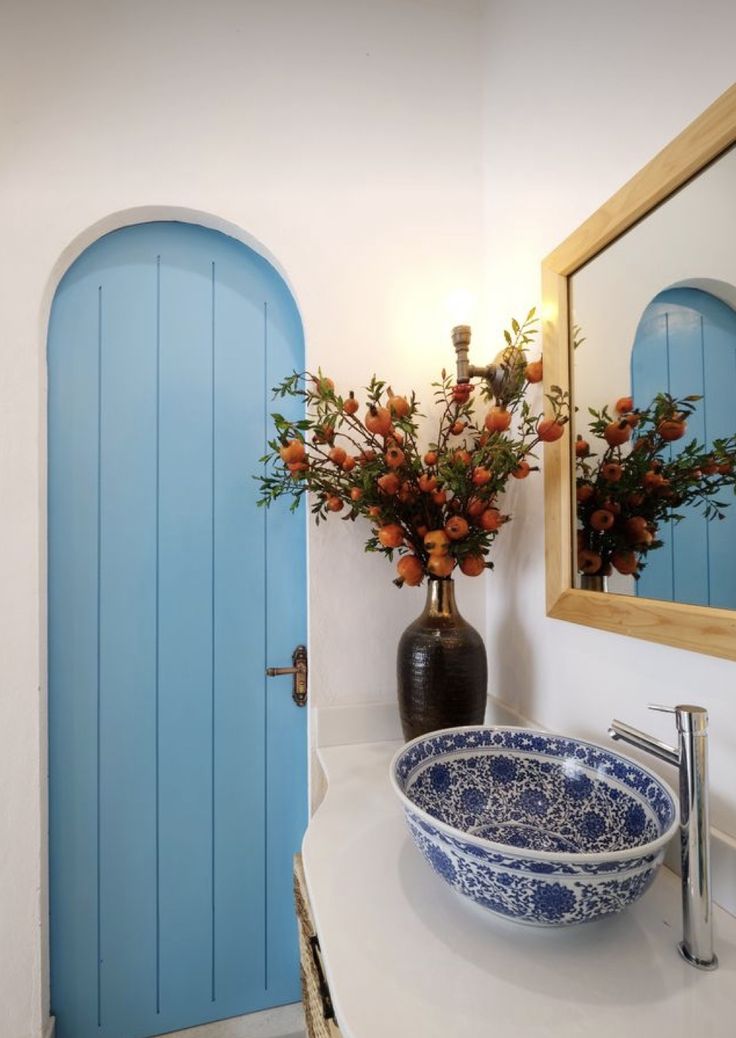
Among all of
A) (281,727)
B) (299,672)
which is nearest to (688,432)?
(299,672)

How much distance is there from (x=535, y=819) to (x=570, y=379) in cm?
77

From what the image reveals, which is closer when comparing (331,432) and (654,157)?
(654,157)

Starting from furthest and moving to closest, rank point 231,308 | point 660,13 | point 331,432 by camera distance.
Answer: point 231,308 < point 331,432 < point 660,13

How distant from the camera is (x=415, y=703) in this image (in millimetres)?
1007

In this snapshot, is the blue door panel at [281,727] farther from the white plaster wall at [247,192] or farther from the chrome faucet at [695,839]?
the chrome faucet at [695,839]

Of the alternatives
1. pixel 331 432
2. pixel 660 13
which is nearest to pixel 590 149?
pixel 660 13

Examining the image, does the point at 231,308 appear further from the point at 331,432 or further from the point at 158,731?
the point at 158,731

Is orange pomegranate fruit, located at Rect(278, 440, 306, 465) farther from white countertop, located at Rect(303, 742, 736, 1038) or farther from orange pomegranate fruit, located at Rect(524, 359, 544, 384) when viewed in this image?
white countertop, located at Rect(303, 742, 736, 1038)

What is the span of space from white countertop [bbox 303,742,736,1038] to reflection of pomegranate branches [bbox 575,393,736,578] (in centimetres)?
48

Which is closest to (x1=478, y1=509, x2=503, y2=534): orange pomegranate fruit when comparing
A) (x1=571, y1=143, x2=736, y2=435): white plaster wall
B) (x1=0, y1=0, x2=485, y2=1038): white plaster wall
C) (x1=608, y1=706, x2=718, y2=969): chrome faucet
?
(x1=571, y1=143, x2=736, y2=435): white plaster wall

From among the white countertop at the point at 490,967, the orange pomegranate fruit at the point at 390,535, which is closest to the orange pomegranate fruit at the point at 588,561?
the orange pomegranate fruit at the point at 390,535

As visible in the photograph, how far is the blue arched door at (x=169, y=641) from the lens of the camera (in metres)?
1.16

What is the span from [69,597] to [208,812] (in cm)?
62

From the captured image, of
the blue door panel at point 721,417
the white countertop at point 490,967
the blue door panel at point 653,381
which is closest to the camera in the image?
the white countertop at point 490,967
